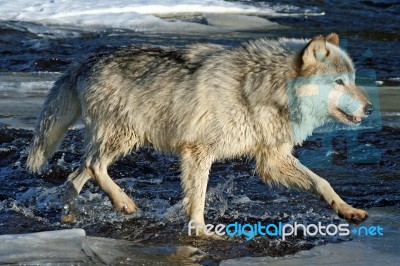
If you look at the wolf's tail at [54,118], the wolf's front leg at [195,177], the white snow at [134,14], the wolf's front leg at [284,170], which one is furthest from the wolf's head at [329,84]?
the white snow at [134,14]

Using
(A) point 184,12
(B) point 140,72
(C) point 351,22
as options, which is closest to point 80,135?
(B) point 140,72

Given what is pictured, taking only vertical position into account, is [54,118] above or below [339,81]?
below

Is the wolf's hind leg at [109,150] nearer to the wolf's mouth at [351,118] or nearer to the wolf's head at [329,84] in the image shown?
the wolf's head at [329,84]

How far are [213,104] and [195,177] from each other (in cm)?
54

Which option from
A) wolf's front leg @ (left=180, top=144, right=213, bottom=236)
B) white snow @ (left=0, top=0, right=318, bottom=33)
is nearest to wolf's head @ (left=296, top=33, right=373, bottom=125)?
wolf's front leg @ (left=180, top=144, right=213, bottom=236)

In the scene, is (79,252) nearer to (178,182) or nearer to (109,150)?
(109,150)

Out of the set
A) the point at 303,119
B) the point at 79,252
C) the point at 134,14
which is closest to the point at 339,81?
the point at 303,119

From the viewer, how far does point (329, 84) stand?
5891mm

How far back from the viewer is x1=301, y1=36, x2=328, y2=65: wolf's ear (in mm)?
5790

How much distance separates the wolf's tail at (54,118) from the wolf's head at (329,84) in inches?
70.4

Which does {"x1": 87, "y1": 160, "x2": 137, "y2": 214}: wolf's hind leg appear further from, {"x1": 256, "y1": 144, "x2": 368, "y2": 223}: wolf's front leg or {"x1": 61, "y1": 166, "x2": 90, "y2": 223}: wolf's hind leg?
{"x1": 256, "y1": 144, "x2": 368, "y2": 223}: wolf's front leg

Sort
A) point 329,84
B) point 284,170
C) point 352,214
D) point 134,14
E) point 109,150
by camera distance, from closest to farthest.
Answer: point 352,214
point 329,84
point 284,170
point 109,150
point 134,14

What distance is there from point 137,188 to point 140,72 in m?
1.43

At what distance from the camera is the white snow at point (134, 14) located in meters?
14.6
